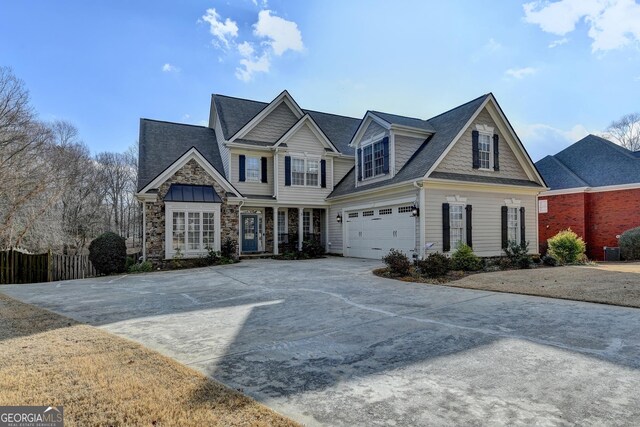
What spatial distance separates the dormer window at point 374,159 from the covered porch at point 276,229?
4.15 m

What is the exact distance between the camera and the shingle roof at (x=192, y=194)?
53.3 feet

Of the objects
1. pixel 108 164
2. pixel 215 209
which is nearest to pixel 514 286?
pixel 215 209

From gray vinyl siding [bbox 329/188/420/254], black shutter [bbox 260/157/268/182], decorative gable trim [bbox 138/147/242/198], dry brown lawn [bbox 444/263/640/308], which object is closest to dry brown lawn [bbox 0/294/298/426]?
dry brown lawn [bbox 444/263/640/308]

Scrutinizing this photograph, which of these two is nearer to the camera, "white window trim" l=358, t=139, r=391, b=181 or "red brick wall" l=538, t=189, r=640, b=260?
"white window trim" l=358, t=139, r=391, b=181

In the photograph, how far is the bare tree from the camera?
41938 millimetres

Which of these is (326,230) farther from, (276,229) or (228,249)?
(228,249)

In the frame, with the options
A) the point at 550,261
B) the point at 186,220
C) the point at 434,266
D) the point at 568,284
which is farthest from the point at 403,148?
the point at 186,220

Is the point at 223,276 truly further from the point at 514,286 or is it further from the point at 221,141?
the point at 221,141

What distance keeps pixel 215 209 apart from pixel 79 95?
46.2ft

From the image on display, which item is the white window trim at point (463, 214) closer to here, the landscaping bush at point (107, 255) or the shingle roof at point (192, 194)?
the shingle roof at point (192, 194)

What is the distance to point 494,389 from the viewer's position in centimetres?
347

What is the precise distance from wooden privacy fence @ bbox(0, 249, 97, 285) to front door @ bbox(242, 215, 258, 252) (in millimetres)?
7795

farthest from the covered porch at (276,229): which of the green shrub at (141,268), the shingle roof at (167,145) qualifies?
the green shrub at (141,268)

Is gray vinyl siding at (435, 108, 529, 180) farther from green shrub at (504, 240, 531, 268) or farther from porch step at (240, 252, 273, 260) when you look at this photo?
porch step at (240, 252, 273, 260)
